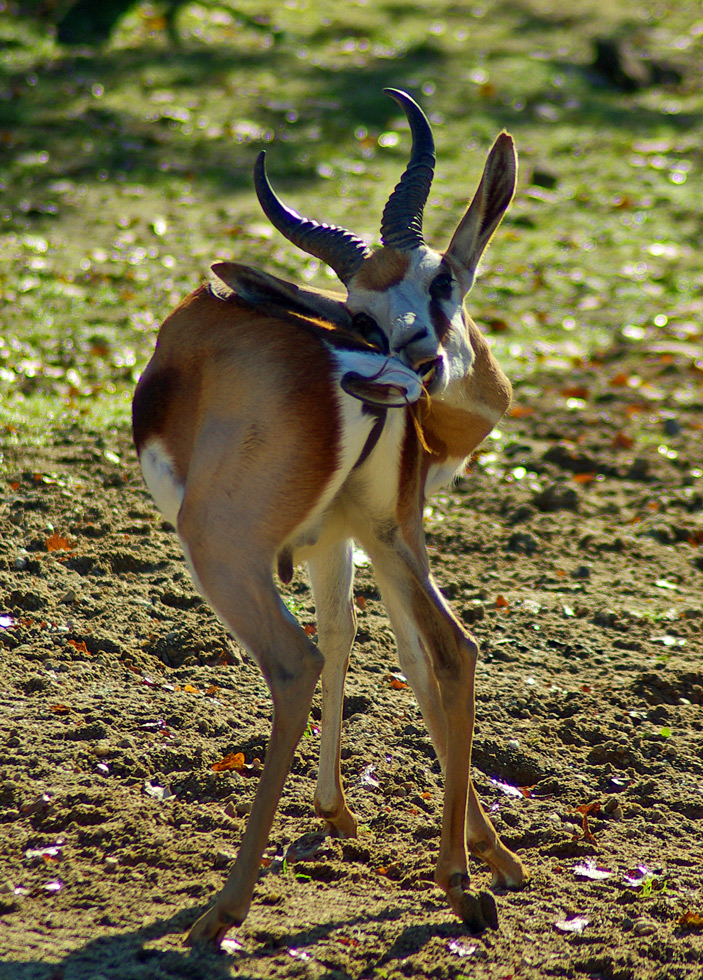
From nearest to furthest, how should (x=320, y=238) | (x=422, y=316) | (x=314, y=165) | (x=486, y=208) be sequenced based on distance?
(x=422, y=316)
(x=320, y=238)
(x=486, y=208)
(x=314, y=165)

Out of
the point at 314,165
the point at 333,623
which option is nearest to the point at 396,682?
the point at 333,623

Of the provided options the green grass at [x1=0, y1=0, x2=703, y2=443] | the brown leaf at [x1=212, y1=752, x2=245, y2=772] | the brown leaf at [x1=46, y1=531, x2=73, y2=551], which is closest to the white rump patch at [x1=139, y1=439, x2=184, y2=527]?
the brown leaf at [x1=212, y1=752, x2=245, y2=772]

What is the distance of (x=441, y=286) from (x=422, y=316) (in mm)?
278

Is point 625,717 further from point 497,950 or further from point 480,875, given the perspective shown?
point 497,950

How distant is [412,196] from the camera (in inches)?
160

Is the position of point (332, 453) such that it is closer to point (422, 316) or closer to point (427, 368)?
point (427, 368)

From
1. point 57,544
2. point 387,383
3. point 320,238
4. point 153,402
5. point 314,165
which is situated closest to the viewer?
point 387,383

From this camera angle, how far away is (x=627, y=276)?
9547 mm

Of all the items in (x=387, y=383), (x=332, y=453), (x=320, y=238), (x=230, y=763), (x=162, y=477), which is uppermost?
(x=320, y=238)

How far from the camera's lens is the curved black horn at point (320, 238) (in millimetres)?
4086

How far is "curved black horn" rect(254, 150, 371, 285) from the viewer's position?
161 inches

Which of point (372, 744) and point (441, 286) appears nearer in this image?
point (441, 286)

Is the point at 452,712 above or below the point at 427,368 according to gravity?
below

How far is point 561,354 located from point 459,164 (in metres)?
3.81
